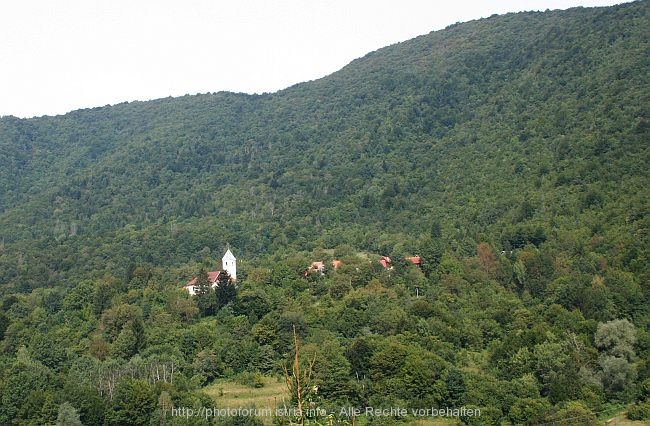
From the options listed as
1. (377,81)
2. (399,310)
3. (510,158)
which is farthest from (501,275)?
(377,81)

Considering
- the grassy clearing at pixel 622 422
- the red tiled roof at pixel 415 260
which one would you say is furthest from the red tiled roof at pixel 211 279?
the grassy clearing at pixel 622 422

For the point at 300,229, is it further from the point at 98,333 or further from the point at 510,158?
the point at 98,333

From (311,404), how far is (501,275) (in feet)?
185

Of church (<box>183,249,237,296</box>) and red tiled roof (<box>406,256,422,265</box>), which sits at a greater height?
church (<box>183,249,237,296</box>)

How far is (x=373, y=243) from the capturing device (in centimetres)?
8481

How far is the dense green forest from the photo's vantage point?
48500 millimetres

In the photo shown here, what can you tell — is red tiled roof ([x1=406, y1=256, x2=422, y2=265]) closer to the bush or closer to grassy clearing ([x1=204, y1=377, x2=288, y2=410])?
grassy clearing ([x1=204, y1=377, x2=288, y2=410])

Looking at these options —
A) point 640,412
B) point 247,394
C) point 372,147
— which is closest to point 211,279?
point 247,394

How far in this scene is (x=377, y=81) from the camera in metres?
149

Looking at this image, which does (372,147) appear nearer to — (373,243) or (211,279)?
(373,243)

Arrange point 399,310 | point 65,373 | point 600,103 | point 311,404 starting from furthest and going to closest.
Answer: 1. point 600,103
2. point 399,310
3. point 65,373
4. point 311,404

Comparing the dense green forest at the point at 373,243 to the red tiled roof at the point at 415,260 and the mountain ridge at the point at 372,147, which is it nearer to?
the mountain ridge at the point at 372,147

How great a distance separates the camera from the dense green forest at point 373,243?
159ft

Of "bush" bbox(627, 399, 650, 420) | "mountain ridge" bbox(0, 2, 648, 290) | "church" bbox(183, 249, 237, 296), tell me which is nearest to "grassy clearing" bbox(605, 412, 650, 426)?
"bush" bbox(627, 399, 650, 420)
